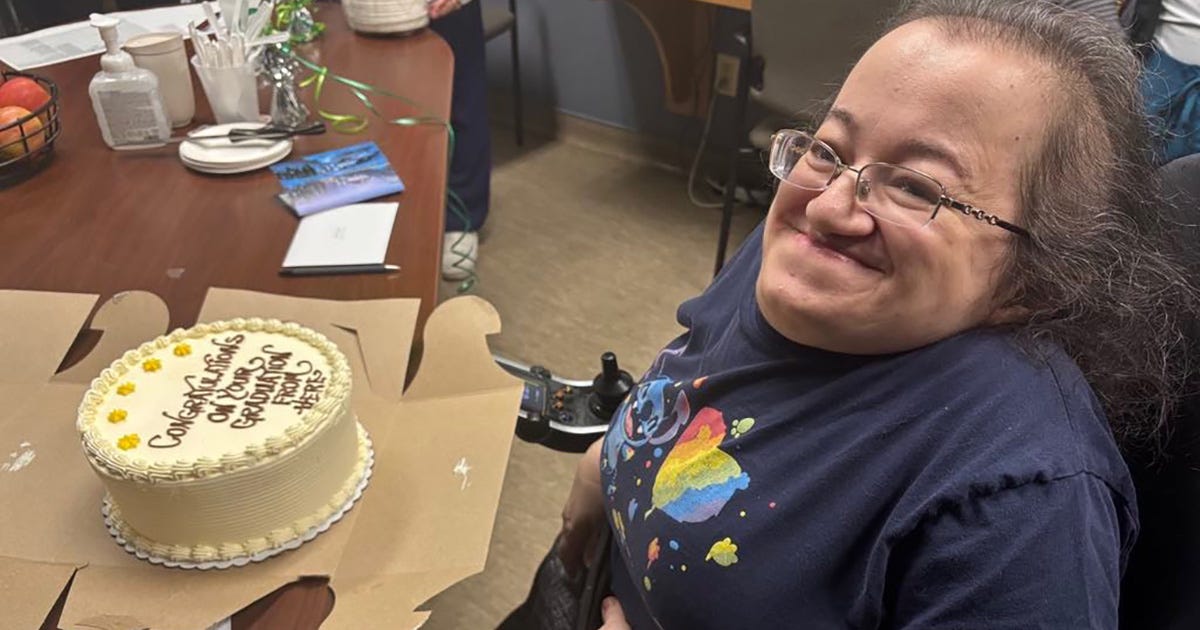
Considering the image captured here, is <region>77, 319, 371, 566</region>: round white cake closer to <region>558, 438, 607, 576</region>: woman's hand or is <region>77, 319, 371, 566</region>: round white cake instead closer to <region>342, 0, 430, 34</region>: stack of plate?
<region>558, 438, 607, 576</region>: woman's hand

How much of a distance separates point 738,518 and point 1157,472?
336 millimetres

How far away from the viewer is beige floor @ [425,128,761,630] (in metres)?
2.01

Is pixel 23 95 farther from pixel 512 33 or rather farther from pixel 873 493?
pixel 512 33

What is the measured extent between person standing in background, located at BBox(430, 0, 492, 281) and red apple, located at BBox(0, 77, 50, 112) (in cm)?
112

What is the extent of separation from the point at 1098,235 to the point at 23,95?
60.3 inches

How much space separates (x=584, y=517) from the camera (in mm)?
1160

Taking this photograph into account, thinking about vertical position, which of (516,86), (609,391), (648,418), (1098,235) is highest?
(1098,235)

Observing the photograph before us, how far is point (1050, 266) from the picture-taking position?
737mm

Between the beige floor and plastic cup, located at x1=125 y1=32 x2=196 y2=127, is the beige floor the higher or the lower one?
the lower one

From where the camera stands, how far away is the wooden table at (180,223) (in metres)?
1.22

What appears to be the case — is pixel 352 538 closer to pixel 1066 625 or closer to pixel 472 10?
pixel 1066 625

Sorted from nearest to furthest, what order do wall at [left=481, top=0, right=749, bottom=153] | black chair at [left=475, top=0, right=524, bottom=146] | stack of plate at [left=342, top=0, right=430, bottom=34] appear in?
stack of plate at [left=342, top=0, right=430, bottom=34]
black chair at [left=475, top=0, right=524, bottom=146]
wall at [left=481, top=0, right=749, bottom=153]

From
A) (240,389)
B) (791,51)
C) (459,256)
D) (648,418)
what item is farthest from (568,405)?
(459,256)

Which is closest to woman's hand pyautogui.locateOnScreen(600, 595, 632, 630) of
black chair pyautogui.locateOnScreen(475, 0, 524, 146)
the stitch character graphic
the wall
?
the stitch character graphic
